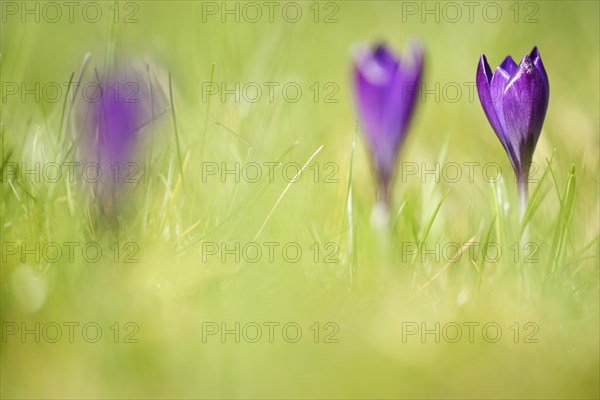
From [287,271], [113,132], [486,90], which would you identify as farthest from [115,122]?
[486,90]

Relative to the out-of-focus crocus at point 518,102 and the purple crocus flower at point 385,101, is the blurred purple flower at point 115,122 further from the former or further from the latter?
the out-of-focus crocus at point 518,102

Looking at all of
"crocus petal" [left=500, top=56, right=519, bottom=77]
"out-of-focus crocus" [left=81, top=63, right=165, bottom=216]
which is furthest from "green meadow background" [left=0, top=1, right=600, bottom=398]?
"crocus petal" [left=500, top=56, right=519, bottom=77]

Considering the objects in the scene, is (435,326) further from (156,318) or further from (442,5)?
(442,5)

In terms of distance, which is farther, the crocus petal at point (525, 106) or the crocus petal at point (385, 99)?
the crocus petal at point (385, 99)

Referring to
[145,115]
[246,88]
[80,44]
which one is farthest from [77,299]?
[80,44]

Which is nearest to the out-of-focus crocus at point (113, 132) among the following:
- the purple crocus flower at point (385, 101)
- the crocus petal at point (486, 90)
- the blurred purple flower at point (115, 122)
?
the blurred purple flower at point (115, 122)

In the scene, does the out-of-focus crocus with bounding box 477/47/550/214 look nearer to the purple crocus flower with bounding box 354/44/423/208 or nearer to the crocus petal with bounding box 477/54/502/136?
the crocus petal with bounding box 477/54/502/136
